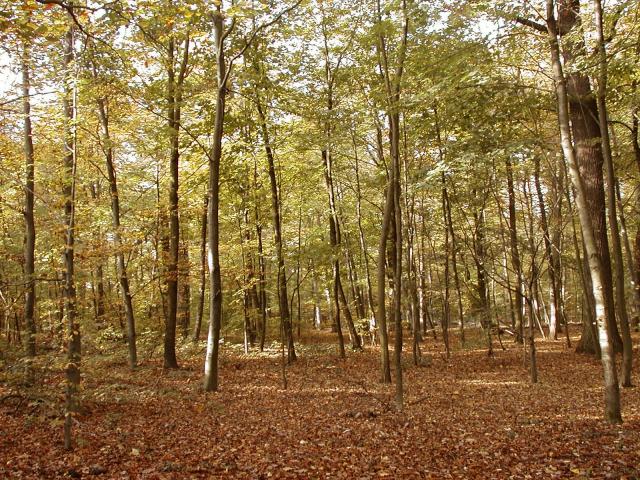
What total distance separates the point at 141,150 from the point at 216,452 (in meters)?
11.6

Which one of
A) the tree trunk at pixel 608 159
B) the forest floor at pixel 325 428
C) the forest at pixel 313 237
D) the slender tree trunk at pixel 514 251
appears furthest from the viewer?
the slender tree trunk at pixel 514 251

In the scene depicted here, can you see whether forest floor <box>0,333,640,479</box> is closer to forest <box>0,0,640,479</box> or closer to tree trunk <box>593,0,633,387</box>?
forest <box>0,0,640,479</box>

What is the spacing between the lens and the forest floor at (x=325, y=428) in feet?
18.1

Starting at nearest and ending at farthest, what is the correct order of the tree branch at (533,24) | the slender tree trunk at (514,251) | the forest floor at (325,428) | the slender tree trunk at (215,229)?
the forest floor at (325,428)
the slender tree trunk at (215,229)
the tree branch at (533,24)
the slender tree trunk at (514,251)

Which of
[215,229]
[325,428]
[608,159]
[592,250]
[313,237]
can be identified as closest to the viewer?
[592,250]

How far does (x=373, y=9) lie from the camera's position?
38.7 feet

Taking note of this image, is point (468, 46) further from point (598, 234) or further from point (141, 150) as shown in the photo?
point (141, 150)

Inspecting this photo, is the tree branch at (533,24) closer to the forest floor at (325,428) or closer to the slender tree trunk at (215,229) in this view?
the slender tree trunk at (215,229)

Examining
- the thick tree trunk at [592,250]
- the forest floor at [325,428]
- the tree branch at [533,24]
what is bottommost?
the forest floor at [325,428]

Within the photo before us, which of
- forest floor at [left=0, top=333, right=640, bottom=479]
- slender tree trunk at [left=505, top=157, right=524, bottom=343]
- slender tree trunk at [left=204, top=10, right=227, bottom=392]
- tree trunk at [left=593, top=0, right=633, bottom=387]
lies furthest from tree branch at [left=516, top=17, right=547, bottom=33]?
forest floor at [left=0, top=333, right=640, bottom=479]

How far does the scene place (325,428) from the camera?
24.4 ft

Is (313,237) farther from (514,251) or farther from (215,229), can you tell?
(514,251)

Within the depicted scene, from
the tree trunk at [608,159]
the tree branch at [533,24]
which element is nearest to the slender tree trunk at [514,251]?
the tree trunk at [608,159]


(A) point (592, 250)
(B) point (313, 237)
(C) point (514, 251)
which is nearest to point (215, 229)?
(C) point (514, 251)
